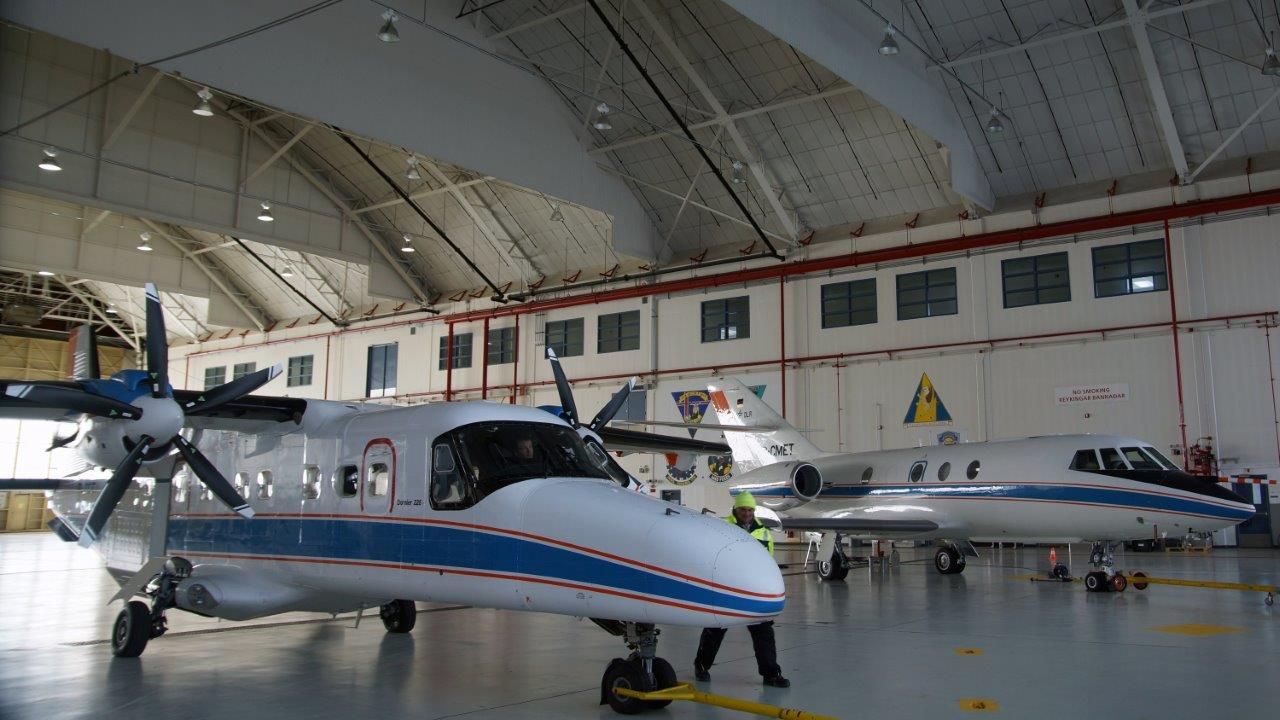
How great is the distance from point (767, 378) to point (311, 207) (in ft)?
59.0

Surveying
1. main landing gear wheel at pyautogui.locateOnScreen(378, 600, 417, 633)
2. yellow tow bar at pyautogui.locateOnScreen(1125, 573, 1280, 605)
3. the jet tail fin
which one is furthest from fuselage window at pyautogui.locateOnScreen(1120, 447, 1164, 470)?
main landing gear wheel at pyautogui.locateOnScreen(378, 600, 417, 633)

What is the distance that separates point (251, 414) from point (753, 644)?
21.1 feet

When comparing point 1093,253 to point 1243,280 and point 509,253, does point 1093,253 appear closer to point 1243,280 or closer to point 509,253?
point 1243,280

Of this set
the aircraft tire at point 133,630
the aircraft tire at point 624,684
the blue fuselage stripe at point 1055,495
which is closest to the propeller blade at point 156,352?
the aircraft tire at point 133,630

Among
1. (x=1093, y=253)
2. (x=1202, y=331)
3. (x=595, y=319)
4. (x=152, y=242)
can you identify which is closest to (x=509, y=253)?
(x=595, y=319)

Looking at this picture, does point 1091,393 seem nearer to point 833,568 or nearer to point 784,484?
point 784,484

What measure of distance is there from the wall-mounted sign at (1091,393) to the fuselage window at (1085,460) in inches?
389

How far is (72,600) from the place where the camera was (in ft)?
52.5

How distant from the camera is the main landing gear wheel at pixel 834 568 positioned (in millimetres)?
18688

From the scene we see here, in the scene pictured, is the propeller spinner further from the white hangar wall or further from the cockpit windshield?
the white hangar wall

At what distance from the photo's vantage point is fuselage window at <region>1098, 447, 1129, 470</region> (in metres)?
16.0

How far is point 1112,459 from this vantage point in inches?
633

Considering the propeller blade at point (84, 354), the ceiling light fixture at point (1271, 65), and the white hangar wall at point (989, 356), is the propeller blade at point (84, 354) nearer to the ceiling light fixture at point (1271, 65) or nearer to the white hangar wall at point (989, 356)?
the white hangar wall at point (989, 356)

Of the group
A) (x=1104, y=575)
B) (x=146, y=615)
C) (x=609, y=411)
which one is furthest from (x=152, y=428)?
(x=1104, y=575)
